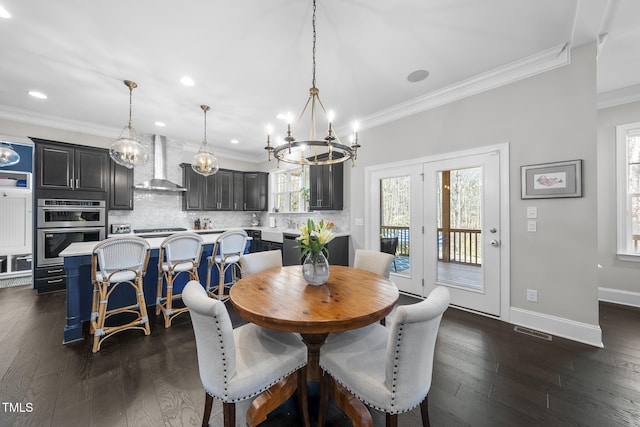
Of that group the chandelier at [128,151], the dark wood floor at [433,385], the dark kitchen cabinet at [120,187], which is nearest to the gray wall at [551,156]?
the dark wood floor at [433,385]

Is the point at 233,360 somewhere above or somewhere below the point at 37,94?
below

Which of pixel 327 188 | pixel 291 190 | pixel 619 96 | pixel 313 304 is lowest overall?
pixel 313 304

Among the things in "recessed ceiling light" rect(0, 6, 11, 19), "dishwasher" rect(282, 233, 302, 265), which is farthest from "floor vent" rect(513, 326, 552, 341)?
"recessed ceiling light" rect(0, 6, 11, 19)

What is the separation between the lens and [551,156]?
2520 millimetres

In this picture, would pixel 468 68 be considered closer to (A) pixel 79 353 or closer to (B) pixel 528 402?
(B) pixel 528 402

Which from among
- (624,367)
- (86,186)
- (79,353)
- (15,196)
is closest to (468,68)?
(624,367)

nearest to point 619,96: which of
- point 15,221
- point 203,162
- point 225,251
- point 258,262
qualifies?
point 258,262

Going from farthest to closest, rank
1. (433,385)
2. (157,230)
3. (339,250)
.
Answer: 1. (157,230)
2. (339,250)
3. (433,385)

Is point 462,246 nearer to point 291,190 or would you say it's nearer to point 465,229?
point 465,229

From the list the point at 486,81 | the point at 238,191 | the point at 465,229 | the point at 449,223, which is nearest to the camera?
the point at 486,81

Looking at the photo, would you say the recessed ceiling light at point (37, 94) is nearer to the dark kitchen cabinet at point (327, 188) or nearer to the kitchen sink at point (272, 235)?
the kitchen sink at point (272, 235)

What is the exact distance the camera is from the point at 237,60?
103 inches

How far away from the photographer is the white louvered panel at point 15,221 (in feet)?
13.9

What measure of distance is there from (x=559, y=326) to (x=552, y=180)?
1473mm
